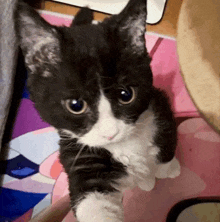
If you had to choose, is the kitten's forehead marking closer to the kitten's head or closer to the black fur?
the kitten's head

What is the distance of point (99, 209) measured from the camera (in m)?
0.65

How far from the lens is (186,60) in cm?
45

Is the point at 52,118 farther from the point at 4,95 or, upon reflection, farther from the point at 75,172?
the point at 4,95

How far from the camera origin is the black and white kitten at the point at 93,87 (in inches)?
23.2

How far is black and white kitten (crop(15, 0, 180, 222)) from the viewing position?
0.59 m

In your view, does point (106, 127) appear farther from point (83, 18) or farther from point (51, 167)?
point (51, 167)

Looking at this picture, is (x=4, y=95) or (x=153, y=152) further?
(x=4, y=95)

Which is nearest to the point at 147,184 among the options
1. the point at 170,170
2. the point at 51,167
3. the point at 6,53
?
the point at 170,170

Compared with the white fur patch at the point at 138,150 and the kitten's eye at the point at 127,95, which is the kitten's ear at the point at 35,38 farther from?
the white fur patch at the point at 138,150

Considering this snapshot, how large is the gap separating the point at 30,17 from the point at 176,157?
0.79 meters

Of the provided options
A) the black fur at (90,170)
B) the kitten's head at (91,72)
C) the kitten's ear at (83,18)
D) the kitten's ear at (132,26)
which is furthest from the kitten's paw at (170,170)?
the kitten's ear at (83,18)

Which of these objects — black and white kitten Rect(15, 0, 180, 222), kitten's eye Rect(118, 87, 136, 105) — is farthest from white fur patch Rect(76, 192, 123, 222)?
kitten's eye Rect(118, 87, 136, 105)

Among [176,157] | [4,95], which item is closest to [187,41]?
[176,157]

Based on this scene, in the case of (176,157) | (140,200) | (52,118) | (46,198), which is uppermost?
(52,118)
